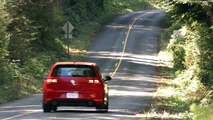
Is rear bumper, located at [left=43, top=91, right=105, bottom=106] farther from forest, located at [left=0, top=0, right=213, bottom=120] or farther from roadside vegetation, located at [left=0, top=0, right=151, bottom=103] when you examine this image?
roadside vegetation, located at [left=0, top=0, right=151, bottom=103]

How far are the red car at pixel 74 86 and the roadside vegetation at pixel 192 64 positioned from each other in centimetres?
229

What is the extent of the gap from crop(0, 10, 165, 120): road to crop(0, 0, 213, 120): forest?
127 centimetres

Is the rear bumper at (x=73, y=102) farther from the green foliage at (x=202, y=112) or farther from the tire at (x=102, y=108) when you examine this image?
the green foliage at (x=202, y=112)

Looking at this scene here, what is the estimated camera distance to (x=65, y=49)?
47.4m

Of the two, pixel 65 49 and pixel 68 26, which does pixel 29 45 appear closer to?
pixel 68 26

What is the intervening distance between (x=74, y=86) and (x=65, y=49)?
29526 millimetres

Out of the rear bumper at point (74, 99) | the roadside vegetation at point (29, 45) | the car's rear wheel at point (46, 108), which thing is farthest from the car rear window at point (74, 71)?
the roadside vegetation at point (29, 45)

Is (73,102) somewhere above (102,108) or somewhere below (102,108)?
above

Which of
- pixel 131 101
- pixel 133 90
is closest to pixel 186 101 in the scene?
pixel 131 101

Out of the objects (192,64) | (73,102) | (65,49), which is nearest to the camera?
(73,102)

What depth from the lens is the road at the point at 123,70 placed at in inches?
728

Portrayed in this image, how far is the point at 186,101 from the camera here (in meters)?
23.6

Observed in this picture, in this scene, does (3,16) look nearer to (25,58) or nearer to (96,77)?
(25,58)

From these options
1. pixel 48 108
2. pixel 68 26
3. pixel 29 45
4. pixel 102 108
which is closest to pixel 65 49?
pixel 68 26
